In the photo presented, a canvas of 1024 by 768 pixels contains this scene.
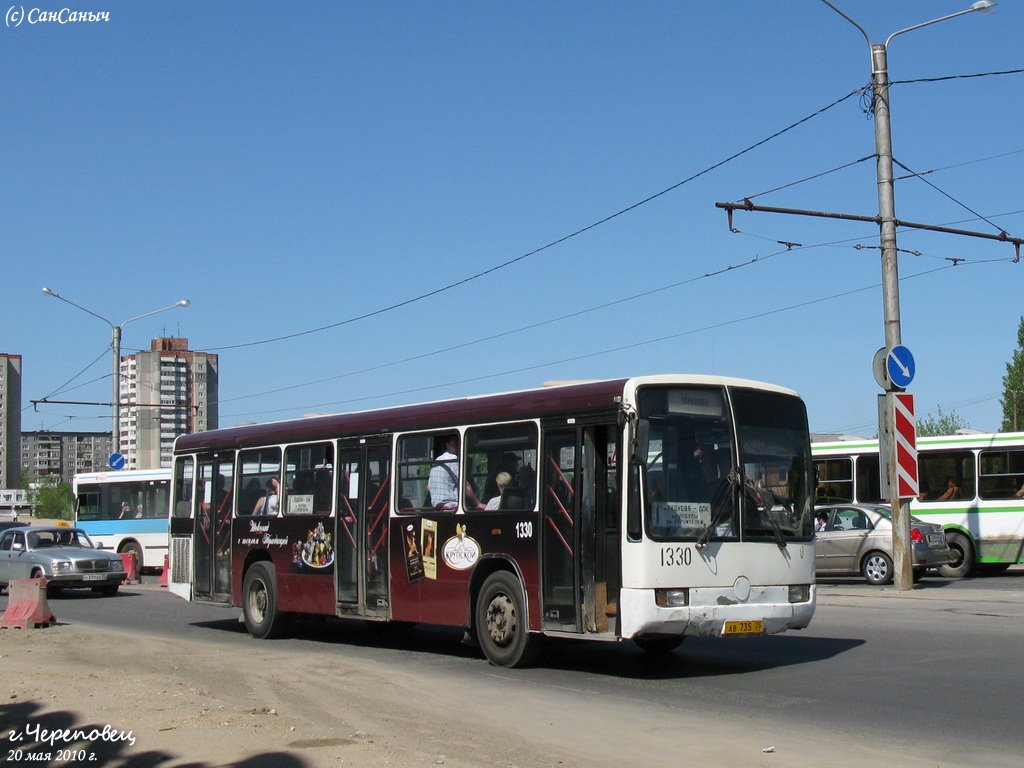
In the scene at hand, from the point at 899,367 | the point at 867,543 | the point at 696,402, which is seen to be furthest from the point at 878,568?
the point at 696,402

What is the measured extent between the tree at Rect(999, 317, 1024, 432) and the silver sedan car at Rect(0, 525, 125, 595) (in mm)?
65331

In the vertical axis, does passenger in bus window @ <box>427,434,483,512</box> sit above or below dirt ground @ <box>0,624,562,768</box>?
above

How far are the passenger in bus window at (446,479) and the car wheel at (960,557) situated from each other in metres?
16.1

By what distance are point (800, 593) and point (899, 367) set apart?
10245mm

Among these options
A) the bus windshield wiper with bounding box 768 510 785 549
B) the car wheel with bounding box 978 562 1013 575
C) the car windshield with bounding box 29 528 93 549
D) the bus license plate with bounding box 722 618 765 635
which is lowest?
the car wheel with bounding box 978 562 1013 575

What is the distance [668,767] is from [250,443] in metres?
10.9

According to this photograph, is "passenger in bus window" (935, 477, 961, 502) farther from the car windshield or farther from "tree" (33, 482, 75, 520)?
→ "tree" (33, 482, 75, 520)

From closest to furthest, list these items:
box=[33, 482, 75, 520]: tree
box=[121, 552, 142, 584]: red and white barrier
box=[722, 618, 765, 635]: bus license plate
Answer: box=[722, 618, 765, 635]: bus license plate
box=[121, 552, 142, 584]: red and white barrier
box=[33, 482, 75, 520]: tree

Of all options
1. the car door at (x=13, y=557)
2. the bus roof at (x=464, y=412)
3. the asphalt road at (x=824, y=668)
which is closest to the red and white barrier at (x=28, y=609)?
the asphalt road at (x=824, y=668)

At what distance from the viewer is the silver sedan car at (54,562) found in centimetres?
2645

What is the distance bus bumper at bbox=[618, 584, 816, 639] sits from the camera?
11.2 meters

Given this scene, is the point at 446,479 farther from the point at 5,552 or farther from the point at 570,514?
the point at 5,552

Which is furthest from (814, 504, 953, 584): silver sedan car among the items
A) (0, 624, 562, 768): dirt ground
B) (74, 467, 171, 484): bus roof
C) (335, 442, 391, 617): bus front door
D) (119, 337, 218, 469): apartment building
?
(119, 337, 218, 469): apartment building

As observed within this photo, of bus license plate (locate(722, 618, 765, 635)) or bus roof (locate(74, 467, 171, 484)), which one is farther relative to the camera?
bus roof (locate(74, 467, 171, 484))
